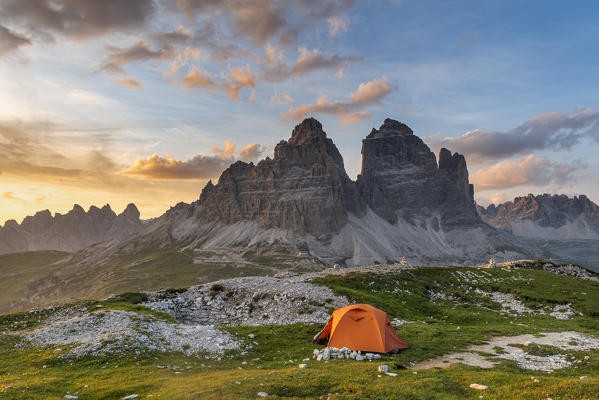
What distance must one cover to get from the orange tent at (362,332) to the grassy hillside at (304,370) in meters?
1.36

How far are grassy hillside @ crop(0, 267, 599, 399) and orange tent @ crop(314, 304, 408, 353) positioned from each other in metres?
1.36

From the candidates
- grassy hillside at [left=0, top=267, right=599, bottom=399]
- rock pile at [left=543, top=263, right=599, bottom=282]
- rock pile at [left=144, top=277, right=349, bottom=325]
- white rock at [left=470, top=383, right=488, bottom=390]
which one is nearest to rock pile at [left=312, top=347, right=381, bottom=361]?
grassy hillside at [left=0, top=267, right=599, bottom=399]

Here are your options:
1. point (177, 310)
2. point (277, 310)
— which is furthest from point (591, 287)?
point (177, 310)

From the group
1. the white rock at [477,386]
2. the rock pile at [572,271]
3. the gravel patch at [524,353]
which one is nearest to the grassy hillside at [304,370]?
the white rock at [477,386]

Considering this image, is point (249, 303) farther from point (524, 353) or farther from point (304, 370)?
point (524, 353)

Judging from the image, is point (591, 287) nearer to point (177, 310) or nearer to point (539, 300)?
point (539, 300)

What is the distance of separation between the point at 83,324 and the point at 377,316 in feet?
92.2

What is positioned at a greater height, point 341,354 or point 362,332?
point 362,332

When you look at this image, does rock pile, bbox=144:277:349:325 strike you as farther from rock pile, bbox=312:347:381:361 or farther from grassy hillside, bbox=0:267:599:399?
rock pile, bbox=312:347:381:361

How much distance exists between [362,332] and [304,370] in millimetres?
8511

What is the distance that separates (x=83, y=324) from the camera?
109 ft

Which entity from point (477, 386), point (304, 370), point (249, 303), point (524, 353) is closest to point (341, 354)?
point (304, 370)

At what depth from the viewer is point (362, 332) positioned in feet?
92.8

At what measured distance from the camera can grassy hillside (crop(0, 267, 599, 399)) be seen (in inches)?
676
